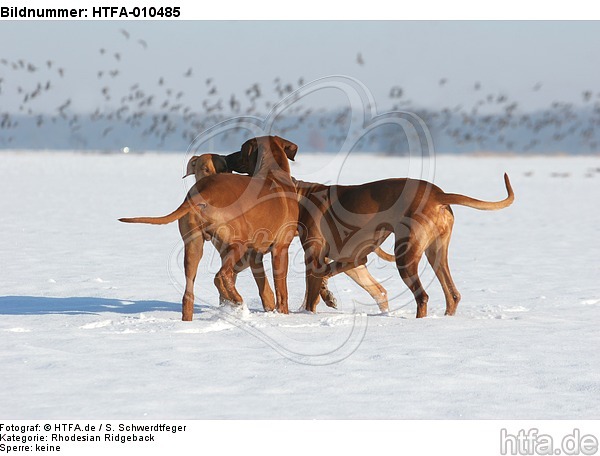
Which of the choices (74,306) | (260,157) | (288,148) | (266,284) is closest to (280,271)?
(266,284)

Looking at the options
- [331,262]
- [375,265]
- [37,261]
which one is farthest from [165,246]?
[331,262]

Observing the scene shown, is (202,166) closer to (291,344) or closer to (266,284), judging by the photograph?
(266,284)

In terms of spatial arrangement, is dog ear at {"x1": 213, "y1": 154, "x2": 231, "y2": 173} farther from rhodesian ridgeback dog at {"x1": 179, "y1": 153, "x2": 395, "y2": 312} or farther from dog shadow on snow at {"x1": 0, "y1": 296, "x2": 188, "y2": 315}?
dog shadow on snow at {"x1": 0, "y1": 296, "x2": 188, "y2": 315}

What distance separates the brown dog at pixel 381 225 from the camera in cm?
888

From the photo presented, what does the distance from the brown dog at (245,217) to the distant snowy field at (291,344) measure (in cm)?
40

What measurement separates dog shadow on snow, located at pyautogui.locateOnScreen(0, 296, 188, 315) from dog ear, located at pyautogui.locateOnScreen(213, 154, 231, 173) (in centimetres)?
143

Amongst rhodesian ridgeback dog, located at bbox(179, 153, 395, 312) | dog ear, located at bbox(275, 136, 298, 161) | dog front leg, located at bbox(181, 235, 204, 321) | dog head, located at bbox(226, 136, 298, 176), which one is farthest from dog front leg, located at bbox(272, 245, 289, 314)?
dog ear, located at bbox(275, 136, 298, 161)

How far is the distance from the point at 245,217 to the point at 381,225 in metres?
1.37

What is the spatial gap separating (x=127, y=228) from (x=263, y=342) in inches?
460

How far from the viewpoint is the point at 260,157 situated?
9.59m

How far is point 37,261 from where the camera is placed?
529 inches

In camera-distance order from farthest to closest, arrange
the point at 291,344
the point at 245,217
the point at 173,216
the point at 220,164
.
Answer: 1. the point at 220,164
2. the point at 245,217
3. the point at 173,216
4. the point at 291,344

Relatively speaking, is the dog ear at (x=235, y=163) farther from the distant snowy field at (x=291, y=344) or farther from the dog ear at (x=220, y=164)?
the distant snowy field at (x=291, y=344)
